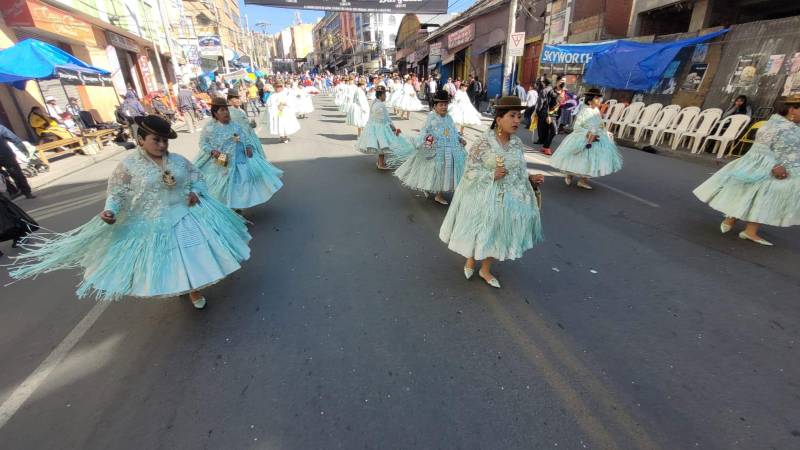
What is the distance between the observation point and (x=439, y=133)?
5.71 m

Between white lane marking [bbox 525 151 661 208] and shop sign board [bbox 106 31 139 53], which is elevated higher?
shop sign board [bbox 106 31 139 53]

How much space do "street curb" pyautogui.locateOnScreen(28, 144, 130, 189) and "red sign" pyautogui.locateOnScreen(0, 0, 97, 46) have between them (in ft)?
14.8

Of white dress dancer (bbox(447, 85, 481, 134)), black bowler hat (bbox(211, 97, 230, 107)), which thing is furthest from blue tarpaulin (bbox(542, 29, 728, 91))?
black bowler hat (bbox(211, 97, 230, 107))

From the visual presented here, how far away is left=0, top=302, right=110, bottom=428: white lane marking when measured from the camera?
2398 millimetres

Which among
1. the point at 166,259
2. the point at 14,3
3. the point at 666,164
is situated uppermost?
the point at 14,3

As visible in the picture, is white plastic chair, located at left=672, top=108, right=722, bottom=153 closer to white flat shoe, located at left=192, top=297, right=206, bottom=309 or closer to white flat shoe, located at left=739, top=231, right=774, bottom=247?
white flat shoe, located at left=739, top=231, right=774, bottom=247

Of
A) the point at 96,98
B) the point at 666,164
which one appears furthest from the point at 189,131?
the point at 666,164

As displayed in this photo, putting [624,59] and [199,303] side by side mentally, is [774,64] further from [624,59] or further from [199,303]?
[199,303]

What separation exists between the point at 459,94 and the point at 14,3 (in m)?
14.7

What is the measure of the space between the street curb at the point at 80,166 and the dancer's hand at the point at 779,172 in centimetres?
1295

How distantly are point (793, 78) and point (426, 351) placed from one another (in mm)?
11245

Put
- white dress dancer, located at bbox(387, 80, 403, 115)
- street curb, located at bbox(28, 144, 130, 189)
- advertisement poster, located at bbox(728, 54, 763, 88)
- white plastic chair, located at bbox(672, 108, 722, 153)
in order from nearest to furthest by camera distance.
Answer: street curb, located at bbox(28, 144, 130, 189) → advertisement poster, located at bbox(728, 54, 763, 88) → white plastic chair, located at bbox(672, 108, 722, 153) → white dress dancer, located at bbox(387, 80, 403, 115)

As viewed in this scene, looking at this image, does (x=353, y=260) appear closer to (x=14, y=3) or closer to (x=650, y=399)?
(x=650, y=399)

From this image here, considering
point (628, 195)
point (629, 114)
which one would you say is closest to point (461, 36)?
point (629, 114)
